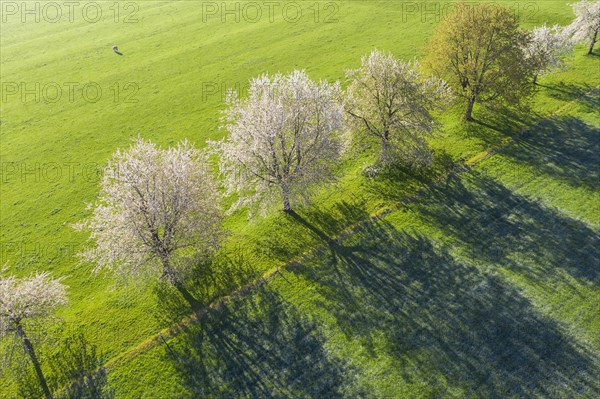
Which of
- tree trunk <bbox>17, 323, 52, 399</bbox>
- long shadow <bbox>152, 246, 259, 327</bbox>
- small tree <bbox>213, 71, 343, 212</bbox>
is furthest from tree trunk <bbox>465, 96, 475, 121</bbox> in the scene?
tree trunk <bbox>17, 323, 52, 399</bbox>

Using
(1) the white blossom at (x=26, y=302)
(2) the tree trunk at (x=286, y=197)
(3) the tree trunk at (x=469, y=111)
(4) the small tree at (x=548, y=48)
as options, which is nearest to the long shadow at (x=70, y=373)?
(1) the white blossom at (x=26, y=302)

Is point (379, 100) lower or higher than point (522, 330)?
higher

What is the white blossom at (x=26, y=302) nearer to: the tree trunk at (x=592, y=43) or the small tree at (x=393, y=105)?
the small tree at (x=393, y=105)

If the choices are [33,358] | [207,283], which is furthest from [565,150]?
[33,358]

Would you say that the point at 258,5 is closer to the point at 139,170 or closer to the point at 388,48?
the point at 388,48

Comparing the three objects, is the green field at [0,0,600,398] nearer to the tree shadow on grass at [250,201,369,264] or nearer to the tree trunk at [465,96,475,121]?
the tree shadow on grass at [250,201,369,264]

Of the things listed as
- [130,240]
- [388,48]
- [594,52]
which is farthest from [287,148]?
[594,52]
